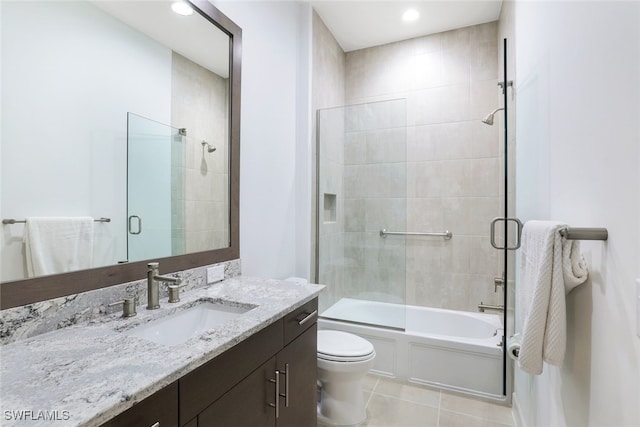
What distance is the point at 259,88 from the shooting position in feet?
6.61

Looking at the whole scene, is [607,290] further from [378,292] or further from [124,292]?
[378,292]

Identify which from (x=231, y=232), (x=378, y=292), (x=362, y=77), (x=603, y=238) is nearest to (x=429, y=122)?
(x=362, y=77)

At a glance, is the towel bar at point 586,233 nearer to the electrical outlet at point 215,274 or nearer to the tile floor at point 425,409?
the electrical outlet at point 215,274

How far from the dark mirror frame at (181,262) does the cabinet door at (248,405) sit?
598 millimetres

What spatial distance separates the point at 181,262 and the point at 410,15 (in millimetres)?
2677

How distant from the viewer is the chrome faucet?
117cm

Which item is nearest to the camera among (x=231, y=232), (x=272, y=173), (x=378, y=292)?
(x=231, y=232)

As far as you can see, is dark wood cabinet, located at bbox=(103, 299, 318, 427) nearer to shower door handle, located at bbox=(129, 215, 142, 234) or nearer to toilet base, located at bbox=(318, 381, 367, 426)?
toilet base, located at bbox=(318, 381, 367, 426)

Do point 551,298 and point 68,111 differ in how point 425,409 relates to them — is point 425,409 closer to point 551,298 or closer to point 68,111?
point 551,298

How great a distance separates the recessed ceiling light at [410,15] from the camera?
2.57 metres

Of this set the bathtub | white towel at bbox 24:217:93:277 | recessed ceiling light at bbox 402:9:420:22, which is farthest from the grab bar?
white towel at bbox 24:217:93:277

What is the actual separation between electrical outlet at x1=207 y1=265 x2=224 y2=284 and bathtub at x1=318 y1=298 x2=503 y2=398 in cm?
126

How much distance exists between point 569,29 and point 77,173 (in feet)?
5.67

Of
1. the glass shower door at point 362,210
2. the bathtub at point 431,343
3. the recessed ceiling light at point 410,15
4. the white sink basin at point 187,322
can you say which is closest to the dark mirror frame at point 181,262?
the white sink basin at point 187,322
